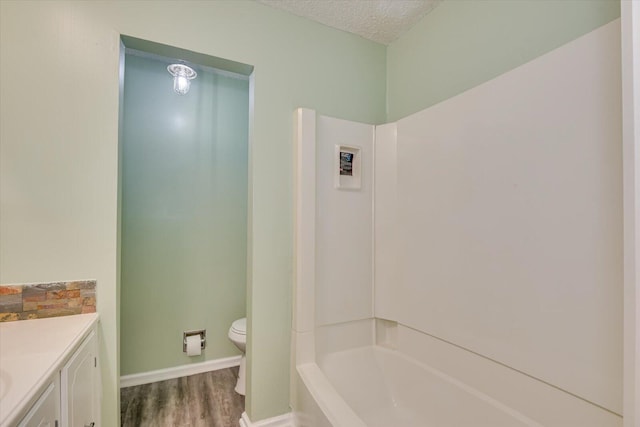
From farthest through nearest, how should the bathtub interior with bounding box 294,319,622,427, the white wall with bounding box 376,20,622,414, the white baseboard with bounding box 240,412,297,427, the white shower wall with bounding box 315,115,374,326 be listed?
the white shower wall with bounding box 315,115,374,326 < the white baseboard with bounding box 240,412,297,427 < the bathtub interior with bounding box 294,319,622,427 < the white wall with bounding box 376,20,622,414

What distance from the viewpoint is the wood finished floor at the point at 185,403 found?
190cm

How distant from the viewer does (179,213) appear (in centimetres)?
246

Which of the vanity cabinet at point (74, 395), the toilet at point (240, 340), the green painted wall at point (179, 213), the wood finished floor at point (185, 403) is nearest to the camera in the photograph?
the vanity cabinet at point (74, 395)

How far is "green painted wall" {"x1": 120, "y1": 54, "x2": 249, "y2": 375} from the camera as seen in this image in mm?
2324

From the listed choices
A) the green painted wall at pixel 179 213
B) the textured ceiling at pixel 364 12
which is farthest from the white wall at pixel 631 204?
the green painted wall at pixel 179 213

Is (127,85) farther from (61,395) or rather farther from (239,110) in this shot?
(61,395)

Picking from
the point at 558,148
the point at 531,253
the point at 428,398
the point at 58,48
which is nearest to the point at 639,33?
the point at 558,148

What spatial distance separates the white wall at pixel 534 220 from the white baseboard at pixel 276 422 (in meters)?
0.95

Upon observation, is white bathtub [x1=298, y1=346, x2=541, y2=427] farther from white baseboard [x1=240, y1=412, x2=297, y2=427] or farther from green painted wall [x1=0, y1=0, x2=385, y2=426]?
green painted wall [x1=0, y1=0, x2=385, y2=426]

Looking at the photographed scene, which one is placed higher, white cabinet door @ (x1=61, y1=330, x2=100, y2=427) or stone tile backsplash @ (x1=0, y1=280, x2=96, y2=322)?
stone tile backsplash @ (x1=0, y1=280, x2=96, y2=322)

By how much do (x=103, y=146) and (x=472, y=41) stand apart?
192 cm

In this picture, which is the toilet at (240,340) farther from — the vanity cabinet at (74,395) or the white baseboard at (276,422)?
the vanity cabinet at (74,395)

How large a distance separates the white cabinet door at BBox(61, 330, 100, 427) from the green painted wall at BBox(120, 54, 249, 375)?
1.10m

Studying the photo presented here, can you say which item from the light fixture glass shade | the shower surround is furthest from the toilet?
the light fixture glass shade
